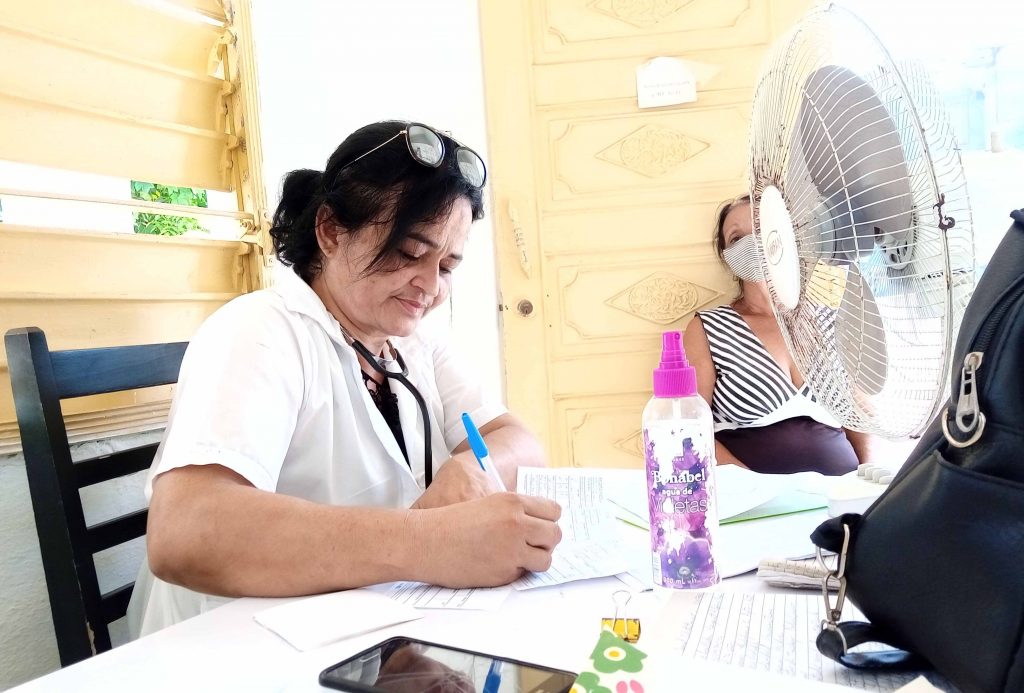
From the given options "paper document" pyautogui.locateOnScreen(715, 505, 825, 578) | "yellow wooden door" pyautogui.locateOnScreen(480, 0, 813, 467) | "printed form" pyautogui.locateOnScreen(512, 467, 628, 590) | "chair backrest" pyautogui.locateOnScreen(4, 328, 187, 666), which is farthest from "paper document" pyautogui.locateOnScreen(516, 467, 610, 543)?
"yellow wooden door" pyautogui.locateOnScreen(480, 0, 813, 467)

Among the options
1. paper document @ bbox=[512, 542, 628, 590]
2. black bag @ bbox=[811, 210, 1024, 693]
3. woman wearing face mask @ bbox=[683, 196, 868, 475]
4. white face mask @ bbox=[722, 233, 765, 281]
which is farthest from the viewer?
white face mask @ bbox=[722, 233, 765, 281]

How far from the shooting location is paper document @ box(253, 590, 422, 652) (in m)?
0.61

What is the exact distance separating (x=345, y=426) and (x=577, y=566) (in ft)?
1.37

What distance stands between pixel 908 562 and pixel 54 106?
1344 millimetres

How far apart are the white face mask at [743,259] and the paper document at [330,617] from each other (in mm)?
1447

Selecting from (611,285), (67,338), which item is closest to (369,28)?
(611,285)

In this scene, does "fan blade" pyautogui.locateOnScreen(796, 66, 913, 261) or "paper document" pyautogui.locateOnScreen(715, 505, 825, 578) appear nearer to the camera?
"fan blade" pyautogui.locateOnScreen(796, 66, 913, 261)

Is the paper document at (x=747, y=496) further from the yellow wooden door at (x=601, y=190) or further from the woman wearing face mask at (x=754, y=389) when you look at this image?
the yellow wooden door at (x=601, y=190)

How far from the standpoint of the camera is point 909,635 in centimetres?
46

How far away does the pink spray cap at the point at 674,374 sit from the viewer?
65 centimetres

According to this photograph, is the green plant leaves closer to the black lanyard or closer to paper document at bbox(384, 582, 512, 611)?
the black lanyard

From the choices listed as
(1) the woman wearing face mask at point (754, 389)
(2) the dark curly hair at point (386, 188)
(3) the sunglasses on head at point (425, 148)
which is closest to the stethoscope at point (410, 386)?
(2) the dark curly hair at point (386, 188)

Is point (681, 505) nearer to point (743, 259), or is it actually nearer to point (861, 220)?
point (861, 220)

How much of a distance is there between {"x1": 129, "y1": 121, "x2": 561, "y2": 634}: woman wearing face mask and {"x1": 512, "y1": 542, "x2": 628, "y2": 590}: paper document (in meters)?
0.02
